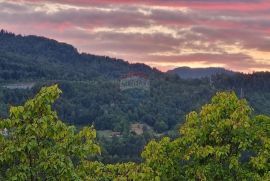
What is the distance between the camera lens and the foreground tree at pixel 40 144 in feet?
73.0

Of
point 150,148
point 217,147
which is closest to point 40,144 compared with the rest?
point 150,148

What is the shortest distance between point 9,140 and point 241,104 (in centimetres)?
1263

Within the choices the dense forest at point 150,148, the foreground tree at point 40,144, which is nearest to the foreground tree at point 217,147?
the dense forest at point 150,148

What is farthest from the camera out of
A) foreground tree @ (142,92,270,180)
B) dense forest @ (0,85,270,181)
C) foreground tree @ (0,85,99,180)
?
foreground tree @ (142,92,270,180)

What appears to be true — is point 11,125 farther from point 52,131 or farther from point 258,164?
point 258,164

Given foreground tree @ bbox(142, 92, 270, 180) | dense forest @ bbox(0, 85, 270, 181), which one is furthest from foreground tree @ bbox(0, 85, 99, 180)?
foreground tree @ bbox(142, 92, 270, 180)

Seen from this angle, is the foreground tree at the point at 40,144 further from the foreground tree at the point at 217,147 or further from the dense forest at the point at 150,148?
the foreground tree at the point at 217,147

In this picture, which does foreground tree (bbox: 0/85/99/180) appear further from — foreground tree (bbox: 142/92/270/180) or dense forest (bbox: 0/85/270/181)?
foreground tree (bbox: 142/92/270/180)

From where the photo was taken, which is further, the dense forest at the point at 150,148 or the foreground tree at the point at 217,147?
the foreground tree at the point at 217,147

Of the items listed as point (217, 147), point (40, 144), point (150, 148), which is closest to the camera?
point (40, 144)

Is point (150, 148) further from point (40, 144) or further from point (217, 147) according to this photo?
point (40, 144)

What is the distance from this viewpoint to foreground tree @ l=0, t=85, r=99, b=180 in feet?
73.0

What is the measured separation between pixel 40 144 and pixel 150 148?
8012 mm

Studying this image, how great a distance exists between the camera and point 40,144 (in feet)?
75.1
